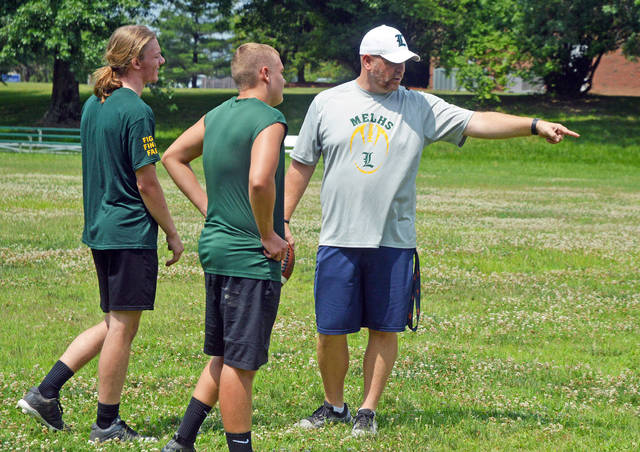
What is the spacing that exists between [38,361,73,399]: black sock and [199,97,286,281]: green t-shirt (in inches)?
56.7

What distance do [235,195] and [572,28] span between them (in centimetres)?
4102

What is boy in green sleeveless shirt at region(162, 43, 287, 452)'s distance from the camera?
13.9 ft

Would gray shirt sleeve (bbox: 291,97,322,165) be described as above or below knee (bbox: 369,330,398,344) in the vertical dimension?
above

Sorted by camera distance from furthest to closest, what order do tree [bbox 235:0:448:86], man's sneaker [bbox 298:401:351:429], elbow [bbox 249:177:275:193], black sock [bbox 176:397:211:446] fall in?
tree [bbox 235:0:448:86] < man's sneaker [bbox 298:401:351:429] < black sock [bbox 176:397:211:446] < elbow [bbox 249:177:275:193]

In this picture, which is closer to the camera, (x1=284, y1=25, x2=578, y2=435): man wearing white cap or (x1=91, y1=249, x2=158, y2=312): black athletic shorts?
(x1=91, y1=249, x2=158, y2=312): black athletic shorts

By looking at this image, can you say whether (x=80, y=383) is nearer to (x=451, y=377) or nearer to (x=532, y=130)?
(x=451, y=377)

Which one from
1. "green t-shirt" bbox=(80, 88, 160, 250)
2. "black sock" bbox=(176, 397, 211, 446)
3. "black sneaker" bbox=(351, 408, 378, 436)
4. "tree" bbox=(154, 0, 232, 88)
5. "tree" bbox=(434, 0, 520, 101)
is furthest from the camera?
"tree" bbox=(154, 0, 232, 88)

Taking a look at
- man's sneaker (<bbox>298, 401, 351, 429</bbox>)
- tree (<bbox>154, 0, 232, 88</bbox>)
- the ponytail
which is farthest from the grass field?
tree (<bbox>154, 0, 232, 88</bbox>)

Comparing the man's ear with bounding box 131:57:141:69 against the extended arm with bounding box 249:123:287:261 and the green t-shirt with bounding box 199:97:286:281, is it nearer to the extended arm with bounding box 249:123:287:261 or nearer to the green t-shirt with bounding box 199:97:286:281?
the green t-shirt with bounding box 199:97:286:281

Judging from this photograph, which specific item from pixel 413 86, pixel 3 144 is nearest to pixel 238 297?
pixel 3 144

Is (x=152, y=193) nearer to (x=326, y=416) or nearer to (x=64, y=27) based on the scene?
(x=326, y=416)

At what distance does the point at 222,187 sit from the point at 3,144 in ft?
112

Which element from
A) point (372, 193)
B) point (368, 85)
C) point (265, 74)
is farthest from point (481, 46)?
point (265, 74)

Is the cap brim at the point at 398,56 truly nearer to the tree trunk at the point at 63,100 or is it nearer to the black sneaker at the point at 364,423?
the black sneaker at the point at 364,423
